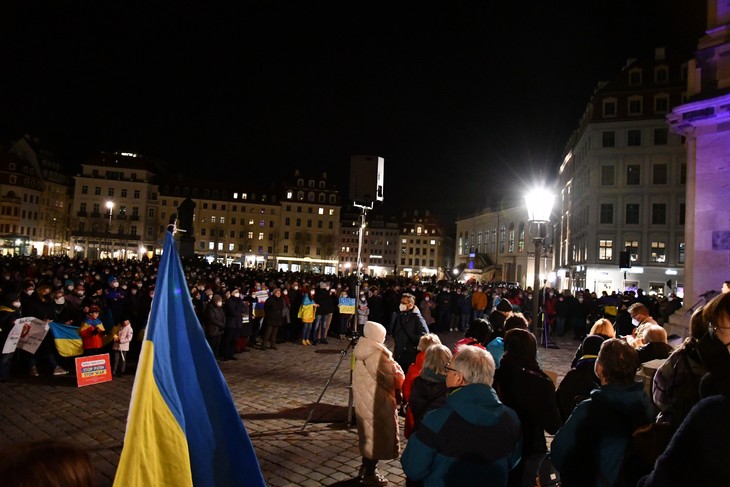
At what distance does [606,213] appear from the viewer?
46.5 m

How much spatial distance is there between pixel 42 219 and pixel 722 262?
329 feet

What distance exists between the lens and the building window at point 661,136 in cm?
4409

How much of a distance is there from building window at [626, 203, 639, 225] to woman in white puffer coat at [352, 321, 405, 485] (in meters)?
45.6

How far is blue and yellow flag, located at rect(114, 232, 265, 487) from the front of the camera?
2645mm

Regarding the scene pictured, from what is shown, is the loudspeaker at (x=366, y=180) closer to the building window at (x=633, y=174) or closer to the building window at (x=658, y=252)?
the building window at (x=658, y=252)

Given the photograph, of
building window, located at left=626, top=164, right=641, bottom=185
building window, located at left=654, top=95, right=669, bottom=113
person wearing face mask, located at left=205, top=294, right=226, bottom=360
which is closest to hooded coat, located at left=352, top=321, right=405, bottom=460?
person wearing face mask, located at left=205, top=294, right=226, bottom=360

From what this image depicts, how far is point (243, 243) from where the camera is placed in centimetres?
9662

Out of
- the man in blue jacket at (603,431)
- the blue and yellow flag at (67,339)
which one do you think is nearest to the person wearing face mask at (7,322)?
the blue and yellow flag at (67,339)

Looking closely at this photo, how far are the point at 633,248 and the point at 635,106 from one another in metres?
12.5

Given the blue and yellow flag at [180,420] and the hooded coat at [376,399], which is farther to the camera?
the hooded coat at [376,399]

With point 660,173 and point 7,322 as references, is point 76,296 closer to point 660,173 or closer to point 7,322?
point 7,322

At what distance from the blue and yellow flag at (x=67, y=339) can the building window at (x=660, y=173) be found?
46344mm

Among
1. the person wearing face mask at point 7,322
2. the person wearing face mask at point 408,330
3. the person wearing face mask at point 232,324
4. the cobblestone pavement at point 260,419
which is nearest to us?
the cobblestone pavement at point 260,419

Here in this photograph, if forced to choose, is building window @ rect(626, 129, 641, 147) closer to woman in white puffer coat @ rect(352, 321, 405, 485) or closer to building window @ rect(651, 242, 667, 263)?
building window @ rect(651, 242, 667, 263)
